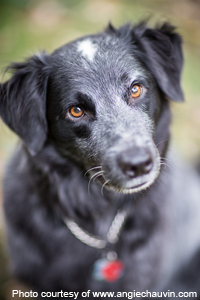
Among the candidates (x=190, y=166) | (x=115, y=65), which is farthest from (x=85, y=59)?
(x=190, y=166)

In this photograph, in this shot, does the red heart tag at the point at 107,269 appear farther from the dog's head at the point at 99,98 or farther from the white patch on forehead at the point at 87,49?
the white patch on forehead at the point at 87,49

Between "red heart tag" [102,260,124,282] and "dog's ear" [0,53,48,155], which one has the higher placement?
"dog's ear" [0,53,48,155]

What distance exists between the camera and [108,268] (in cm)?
242

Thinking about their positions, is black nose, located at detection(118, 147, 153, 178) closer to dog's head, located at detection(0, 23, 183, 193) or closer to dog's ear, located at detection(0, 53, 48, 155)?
dog's head, located at detection(0, 23, 183, 193)

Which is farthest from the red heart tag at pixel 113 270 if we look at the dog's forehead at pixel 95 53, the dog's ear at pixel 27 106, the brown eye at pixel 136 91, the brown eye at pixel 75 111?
the dog's forehead at pixel 95 53

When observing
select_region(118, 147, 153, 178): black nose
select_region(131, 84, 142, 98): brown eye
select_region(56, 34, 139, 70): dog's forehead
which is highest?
select_region(56, 34, 139, 70): dog's forehead

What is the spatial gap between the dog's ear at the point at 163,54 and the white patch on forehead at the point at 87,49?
39 cm

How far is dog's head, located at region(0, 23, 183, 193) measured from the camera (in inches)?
75.9

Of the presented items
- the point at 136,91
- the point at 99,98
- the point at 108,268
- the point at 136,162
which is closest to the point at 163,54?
the point at 136,91

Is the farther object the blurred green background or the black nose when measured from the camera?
the blurred green background

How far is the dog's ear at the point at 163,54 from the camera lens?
2234 mm

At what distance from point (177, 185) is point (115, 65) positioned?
1554mm

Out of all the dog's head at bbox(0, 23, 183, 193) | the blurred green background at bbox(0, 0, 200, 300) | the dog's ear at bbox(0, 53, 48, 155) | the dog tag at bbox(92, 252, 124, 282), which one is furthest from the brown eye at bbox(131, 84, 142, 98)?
the blurred green background at bbox(0, 0, 200, 300)

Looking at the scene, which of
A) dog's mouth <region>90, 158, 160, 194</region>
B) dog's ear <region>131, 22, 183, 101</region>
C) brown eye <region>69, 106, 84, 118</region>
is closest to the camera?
dog's mouth <region>90, 158, 160, 194</region>
